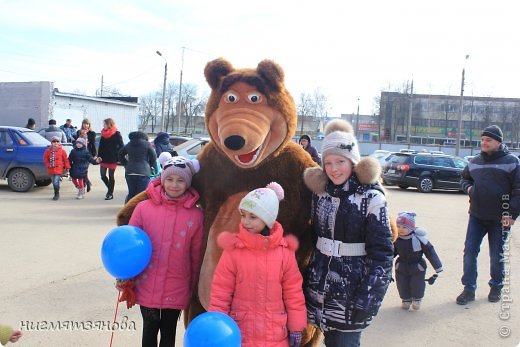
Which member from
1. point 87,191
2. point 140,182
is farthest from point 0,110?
point 140,182

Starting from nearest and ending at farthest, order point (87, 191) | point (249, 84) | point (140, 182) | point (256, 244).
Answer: point (256, 244)
point (249, 84)
point (140, 182)
point (87, 191)

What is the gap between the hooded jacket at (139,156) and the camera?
27.6 feet

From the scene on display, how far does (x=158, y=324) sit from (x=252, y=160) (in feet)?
4.05

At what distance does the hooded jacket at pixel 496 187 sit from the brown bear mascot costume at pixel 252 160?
2.86 metres

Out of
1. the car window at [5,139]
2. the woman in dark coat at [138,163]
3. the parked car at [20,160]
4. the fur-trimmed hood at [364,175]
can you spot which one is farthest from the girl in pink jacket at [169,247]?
the car window at [5,139]

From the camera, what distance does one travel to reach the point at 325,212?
2.44 metres

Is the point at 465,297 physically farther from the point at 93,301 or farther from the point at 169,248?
the point at 93,301

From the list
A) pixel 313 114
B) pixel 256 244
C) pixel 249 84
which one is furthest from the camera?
pixel 313 114

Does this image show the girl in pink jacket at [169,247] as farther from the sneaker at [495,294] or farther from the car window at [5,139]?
the car window at [5,139]

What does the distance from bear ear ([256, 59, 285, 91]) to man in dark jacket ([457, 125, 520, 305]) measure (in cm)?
306

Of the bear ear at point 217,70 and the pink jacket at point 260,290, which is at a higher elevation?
the bear ear at point 217,70

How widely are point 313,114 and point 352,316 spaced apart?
64597 mm

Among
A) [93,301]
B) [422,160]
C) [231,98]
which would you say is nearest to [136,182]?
[93,301]

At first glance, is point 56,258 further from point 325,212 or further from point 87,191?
point 87,191
